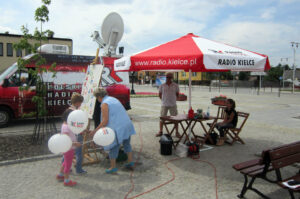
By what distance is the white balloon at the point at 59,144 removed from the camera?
12.6 ft

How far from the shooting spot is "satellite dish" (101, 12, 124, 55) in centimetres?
848

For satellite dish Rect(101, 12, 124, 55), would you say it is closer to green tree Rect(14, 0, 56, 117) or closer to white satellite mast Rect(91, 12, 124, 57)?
white satellite mast Rect(91, 12, 124, 57)

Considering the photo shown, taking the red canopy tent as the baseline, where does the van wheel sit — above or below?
below

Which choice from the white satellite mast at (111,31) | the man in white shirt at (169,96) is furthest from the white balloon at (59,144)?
the white satellite mast at (111,31)

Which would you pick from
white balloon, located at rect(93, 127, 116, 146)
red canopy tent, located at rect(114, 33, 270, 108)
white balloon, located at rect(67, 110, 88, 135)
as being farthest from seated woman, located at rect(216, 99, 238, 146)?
white balloon, located at rect(67, 110, 88, 135)

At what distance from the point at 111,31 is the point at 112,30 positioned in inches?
2.0

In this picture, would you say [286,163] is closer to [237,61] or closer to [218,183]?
[218,183]

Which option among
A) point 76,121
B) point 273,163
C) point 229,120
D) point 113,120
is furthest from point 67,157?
point 229,120

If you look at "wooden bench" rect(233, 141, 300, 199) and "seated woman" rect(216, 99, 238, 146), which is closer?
"wooden bench" rect(233, 141, 300, 199)

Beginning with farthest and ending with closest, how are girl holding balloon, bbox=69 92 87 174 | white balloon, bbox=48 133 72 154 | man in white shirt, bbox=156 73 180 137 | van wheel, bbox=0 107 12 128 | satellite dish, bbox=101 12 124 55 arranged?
van wheel, bbox=0 107 12 128
satellite dish, bbox=101 12 124 55
man in white shirt, bbox=156 73 180 137
girl holding balloon, bbox=69 92 87 174
white balloon, bbox=48 133 72 154

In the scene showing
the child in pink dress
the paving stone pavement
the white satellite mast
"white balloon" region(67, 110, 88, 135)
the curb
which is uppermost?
the white satellite mast

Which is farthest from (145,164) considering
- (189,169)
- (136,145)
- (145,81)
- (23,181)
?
(145,81)

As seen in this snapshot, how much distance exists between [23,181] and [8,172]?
0.61m

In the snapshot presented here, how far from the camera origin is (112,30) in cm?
864
